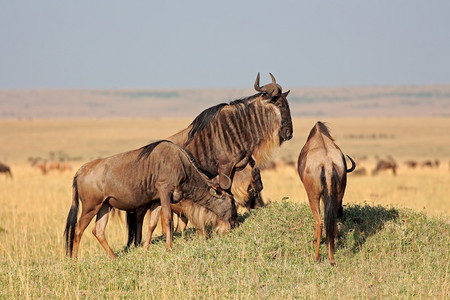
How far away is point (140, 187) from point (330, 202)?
261 cm

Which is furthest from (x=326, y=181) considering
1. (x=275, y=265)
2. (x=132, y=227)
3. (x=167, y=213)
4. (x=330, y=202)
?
(x=132, y=227)

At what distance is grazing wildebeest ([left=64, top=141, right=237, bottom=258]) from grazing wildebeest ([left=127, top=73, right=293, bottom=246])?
0.46 m

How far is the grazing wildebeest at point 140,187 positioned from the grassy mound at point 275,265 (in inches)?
17.9

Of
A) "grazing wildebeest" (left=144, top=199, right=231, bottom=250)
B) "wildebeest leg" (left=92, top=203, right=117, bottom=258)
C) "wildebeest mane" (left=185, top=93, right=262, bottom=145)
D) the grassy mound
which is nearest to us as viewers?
the grassy mound

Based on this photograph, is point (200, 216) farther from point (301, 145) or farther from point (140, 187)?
point (301, 145)

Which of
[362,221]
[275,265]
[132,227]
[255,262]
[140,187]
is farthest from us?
[132,227]

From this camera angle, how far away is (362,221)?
9719 mm

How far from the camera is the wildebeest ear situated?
31.5 ft

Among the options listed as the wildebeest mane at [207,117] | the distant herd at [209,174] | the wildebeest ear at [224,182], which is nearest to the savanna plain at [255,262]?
the distant herd at [209,174]

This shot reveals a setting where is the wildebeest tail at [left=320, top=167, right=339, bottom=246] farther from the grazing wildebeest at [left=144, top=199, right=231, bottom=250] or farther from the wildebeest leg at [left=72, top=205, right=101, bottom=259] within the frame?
the wildebeest leg at [left=72, top=205, right=101, bottom=259]

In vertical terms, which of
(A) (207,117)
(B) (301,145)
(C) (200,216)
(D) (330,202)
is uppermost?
(A) (207,117)

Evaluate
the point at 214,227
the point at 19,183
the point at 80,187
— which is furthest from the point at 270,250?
the point at 19,183

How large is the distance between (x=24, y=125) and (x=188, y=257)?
7603 cm

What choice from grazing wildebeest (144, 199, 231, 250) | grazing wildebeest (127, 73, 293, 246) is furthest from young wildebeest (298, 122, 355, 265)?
grazing wildebeest (144, 199, 231, 250)
